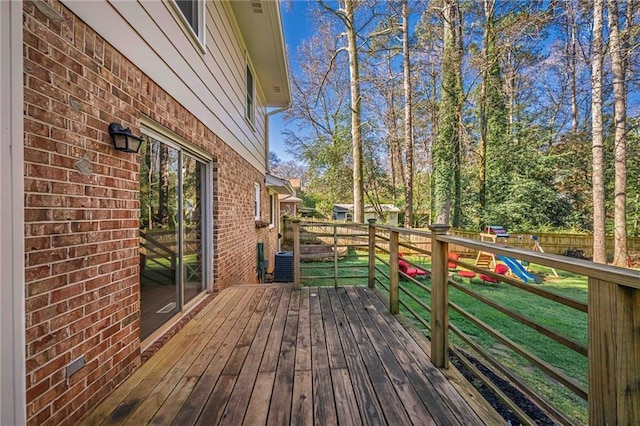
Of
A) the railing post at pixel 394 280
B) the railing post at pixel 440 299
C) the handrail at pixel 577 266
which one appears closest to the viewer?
the handrail at pixel 577 266

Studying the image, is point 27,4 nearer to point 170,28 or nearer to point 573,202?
point 170,28

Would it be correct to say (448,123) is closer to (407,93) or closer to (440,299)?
(407,93)

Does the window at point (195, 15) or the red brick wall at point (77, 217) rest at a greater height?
the window at point (195, 15)

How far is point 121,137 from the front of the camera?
6.10 feet

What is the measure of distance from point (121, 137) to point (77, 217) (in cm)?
61

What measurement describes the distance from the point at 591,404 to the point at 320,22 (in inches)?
493

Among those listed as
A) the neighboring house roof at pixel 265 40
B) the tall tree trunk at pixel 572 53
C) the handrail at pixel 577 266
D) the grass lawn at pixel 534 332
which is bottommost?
the grass lawn at pixel 534 332

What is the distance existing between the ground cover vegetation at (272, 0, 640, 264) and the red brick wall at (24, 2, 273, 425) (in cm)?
800

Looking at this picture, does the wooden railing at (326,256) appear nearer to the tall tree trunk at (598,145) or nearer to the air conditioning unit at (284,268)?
the air conditioning unit at (284,268)

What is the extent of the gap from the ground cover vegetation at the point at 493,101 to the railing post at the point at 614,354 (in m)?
8.48

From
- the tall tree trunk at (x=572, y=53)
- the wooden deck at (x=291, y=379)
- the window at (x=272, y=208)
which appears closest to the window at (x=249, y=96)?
the window at (x=272, y=208)

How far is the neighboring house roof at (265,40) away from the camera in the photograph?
14.3 feet

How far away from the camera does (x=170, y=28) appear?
99.3 inches

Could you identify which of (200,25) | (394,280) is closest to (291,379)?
(394,280)
